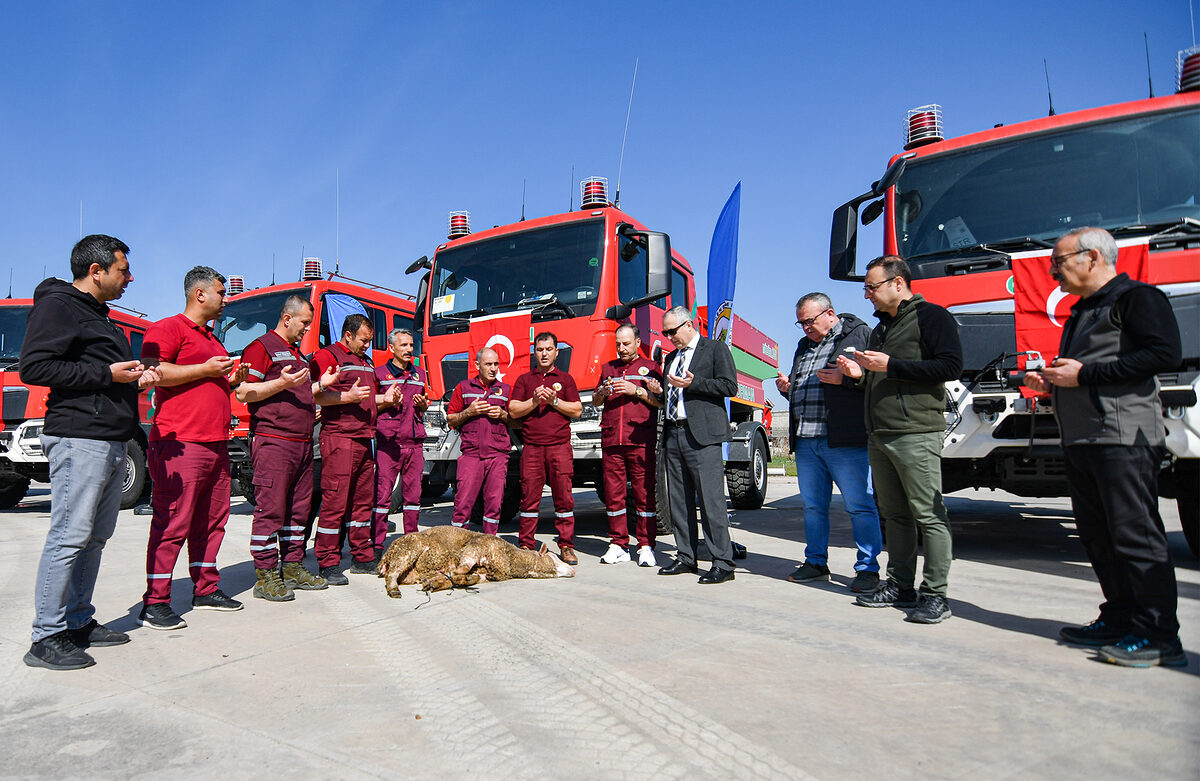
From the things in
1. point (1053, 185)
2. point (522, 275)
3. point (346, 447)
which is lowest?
point (346, 447)

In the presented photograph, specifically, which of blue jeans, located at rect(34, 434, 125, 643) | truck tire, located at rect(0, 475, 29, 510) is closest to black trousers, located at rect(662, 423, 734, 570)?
blue jeans, located at rect(34, 434, 125, 643)

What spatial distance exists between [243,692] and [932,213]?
5.32 metres

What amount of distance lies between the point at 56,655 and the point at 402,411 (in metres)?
3.11

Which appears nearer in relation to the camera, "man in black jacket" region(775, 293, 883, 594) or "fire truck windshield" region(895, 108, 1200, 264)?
"man in black jacket" region(775, 293, 883, 594)

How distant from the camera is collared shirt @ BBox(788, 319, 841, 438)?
15.6 feet

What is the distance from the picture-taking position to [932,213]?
5.51 metres

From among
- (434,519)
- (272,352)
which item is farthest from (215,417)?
(434,519)

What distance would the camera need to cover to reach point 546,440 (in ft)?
18.8

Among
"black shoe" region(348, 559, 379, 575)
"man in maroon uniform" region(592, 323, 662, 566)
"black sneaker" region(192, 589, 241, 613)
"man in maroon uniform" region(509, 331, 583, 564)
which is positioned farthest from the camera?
"man in maroon uniform" region(509, 331, 583, 564)

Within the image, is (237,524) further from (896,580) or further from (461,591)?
(896,580)

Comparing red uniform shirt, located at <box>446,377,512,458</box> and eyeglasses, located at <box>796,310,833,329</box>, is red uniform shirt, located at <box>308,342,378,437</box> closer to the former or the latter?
red uniform shirt, located at <box>446,377,512,458</box>

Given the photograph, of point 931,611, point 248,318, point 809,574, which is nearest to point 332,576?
point 809,574

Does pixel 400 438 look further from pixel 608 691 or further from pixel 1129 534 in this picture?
pixel 1129 534

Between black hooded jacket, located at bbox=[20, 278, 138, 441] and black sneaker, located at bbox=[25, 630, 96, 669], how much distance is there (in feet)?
2.87
